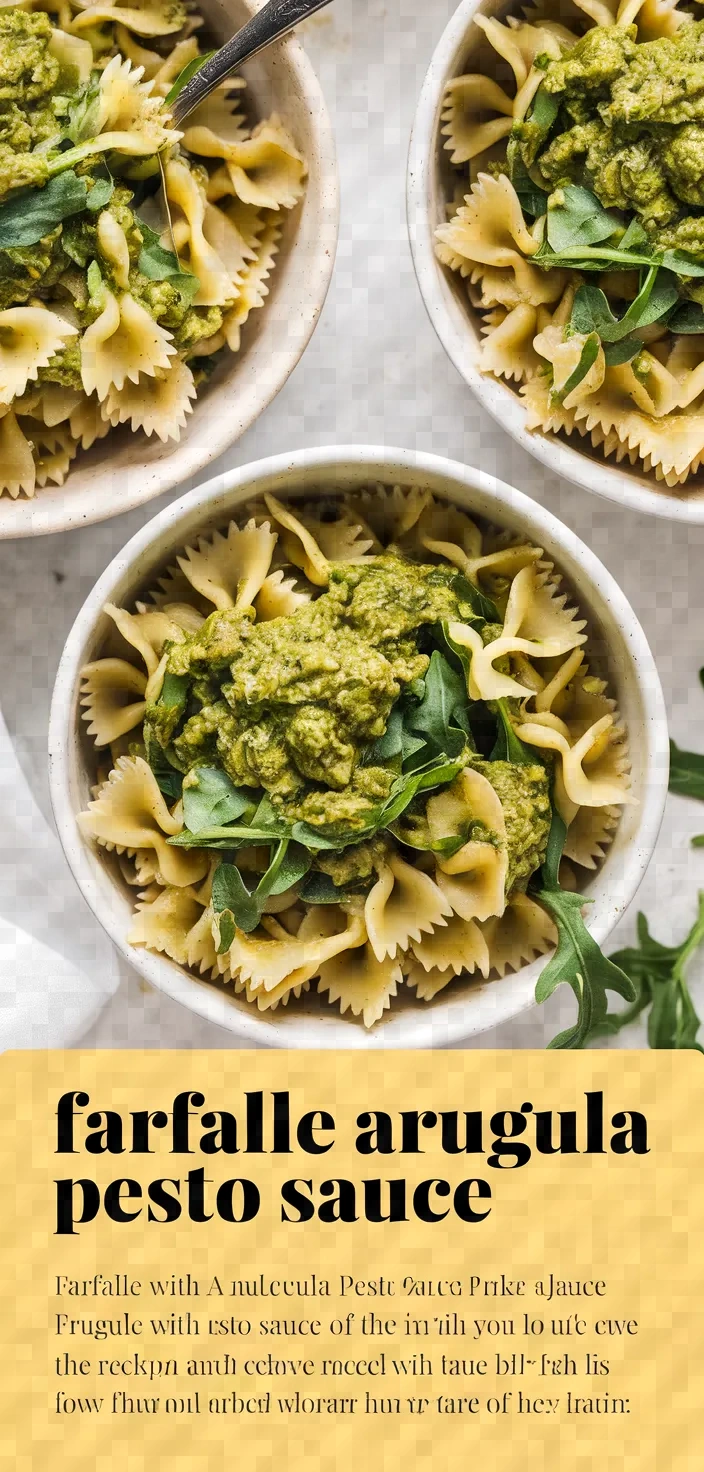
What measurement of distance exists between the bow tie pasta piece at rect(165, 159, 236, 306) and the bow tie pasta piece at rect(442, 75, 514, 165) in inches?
18.4

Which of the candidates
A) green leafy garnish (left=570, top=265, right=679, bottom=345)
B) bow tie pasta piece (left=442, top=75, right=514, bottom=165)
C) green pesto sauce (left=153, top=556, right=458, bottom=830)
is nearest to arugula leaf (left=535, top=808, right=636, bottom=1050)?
green pesto sauce (left=153, top=556, right=458, bottom=830)

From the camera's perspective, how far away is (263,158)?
2.08 metres

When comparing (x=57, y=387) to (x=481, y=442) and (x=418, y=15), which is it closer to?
(x=481, y=442)

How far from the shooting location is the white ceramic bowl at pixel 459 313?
1.95 m

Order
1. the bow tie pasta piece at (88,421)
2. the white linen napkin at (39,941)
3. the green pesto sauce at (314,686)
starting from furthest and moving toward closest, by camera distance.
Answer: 1. the white linen napkin at (39,941)
2. the bow tie pasta piece at (88,421)
3. the green pesto sauce at (314,686)

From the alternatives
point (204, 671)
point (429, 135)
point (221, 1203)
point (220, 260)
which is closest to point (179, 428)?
point (220, 260)

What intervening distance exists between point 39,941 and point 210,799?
2.73ft

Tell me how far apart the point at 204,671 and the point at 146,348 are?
1.92 ft

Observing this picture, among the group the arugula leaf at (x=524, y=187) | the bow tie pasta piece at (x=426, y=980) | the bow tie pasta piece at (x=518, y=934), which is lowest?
the bow tie pasta piece at (x=426, y=980)

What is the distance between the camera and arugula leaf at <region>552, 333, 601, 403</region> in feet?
6.17

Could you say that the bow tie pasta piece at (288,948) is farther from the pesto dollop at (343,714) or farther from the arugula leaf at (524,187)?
the arugula leaf at (524,187)

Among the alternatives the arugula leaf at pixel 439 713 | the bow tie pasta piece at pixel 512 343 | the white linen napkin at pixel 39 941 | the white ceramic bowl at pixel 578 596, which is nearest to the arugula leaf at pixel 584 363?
the bow tie pasta piece at pixel 512 343

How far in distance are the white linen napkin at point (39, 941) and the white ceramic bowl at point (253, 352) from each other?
0.63 meters

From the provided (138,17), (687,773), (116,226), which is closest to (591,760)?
(687,773)
